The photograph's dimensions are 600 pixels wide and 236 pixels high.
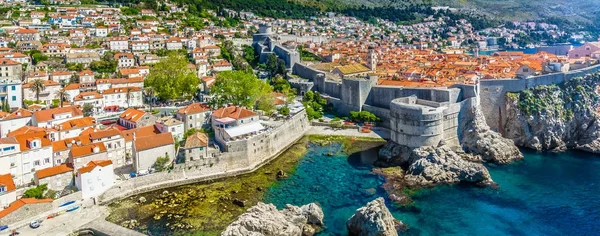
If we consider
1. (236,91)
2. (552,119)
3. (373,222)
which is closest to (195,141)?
(236,91)

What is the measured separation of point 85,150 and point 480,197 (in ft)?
63.3

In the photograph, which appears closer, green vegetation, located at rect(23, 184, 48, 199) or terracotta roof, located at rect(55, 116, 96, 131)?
green vegetation, located at rect(23, 184, 48, 199)

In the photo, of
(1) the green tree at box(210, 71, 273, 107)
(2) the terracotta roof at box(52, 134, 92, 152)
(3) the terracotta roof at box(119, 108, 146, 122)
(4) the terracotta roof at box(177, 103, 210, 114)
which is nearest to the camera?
(2) the terracotta roof at box(52, 134, 92, 152)

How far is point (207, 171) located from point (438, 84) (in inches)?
738

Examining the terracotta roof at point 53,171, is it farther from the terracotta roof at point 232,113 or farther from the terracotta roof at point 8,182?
the terracotta roof at point 232,113

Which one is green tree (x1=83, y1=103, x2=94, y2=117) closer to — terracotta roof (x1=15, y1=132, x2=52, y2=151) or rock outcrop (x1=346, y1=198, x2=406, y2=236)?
terracotta roof (x1=15, y1=132, x2=52, y2=151)

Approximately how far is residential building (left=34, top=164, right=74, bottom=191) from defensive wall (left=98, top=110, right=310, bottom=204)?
1981 millimetres

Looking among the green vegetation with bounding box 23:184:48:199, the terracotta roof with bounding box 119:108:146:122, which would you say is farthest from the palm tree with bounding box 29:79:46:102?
the green vegetation with bounding box 23:184:48:199

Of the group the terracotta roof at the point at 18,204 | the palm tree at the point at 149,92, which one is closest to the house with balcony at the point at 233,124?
the palm tree at the point at 149,92

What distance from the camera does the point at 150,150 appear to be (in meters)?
24.7

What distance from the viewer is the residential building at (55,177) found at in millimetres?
21678

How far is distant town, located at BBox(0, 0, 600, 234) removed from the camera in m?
23.0

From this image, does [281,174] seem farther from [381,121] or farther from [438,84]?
[438,84]

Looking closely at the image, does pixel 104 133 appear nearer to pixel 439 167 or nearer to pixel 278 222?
pixel 278 222
